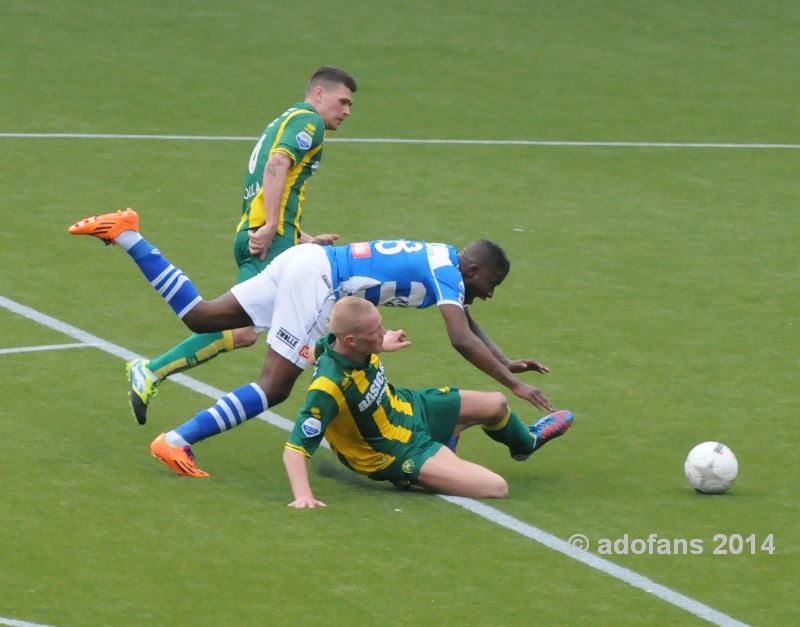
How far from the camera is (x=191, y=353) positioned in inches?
384

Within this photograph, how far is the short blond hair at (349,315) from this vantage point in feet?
27.1

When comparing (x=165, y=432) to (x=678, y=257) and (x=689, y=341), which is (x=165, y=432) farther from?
(x=678, y=257)

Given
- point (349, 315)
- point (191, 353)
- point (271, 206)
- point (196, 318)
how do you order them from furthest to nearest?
point (191, 353)
point (271, 206)
point (196, 318)
point (349, 315)

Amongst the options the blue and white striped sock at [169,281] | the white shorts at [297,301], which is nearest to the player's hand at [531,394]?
the white shorts at [297,301]

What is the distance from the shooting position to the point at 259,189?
9.90 m

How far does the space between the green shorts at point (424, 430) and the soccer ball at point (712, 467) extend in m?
1.25

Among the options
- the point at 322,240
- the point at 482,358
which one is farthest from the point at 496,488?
the point at 322,240

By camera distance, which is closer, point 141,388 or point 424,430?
point 424,430

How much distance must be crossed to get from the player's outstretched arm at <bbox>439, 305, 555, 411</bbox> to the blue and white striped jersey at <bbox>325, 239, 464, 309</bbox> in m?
0.19

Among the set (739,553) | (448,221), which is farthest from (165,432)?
(448,221)

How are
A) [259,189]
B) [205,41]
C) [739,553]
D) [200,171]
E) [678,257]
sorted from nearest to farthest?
[739,553] < [259,189] < [678,257] < [200,171] < [205,41]

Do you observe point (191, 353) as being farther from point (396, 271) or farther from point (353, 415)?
point (353, 415)

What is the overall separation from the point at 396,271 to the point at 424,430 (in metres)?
0.84

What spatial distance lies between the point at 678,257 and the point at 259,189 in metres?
4.91
